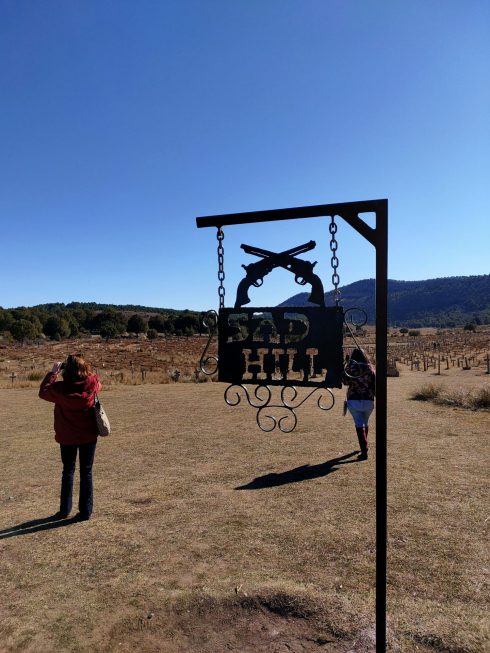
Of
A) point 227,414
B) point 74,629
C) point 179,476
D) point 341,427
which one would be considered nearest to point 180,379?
point 227,414

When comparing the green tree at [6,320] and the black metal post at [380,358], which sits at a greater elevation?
the green tree at [6,320]

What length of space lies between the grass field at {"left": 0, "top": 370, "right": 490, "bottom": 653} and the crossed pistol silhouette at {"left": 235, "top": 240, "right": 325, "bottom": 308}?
241cm

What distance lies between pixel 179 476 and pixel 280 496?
1.77m

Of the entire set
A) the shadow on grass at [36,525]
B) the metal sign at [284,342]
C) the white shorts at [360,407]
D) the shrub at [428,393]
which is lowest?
the shadow on grass at [36,525]

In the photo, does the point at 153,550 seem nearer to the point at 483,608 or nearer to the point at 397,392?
the point at 483,608

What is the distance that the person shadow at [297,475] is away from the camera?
6434 millimetres

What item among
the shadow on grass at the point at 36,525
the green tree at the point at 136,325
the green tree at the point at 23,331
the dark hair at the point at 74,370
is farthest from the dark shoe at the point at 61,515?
the green tree at the point at 136,325

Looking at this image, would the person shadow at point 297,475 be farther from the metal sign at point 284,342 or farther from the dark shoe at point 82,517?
the metal sign at point 284,342

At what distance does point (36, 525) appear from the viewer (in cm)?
520

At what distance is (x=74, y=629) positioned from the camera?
342 centimetres

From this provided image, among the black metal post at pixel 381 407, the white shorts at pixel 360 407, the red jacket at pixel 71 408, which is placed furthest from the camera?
the white shorts at pixel 360 407

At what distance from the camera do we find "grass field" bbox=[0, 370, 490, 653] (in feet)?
11.1

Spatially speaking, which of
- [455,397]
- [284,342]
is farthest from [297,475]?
[455,397]

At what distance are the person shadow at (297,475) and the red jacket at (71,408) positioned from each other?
2287 millimetres
